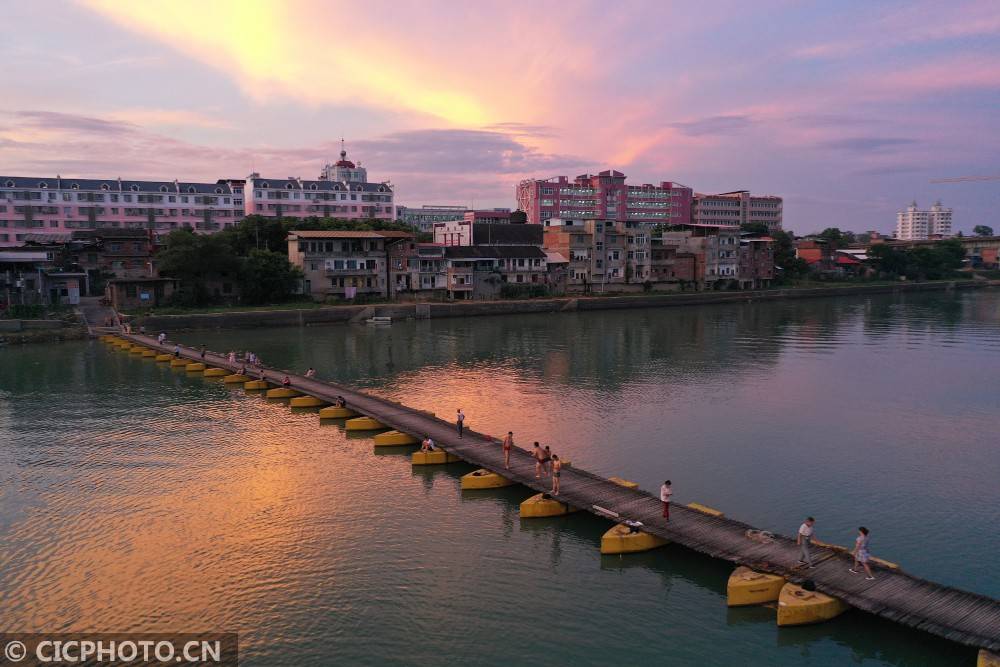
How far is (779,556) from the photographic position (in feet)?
67.3

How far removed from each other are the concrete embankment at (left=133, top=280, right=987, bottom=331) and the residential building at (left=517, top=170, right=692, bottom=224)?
166 feet

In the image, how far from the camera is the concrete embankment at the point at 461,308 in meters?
80.6

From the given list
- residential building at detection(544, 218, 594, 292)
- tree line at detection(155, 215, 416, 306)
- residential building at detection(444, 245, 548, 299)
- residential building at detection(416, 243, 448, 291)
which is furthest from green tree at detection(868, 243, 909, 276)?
tree line at detection(155, 215, 416, 306)

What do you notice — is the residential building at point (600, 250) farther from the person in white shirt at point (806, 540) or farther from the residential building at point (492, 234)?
the person in white shirt at point (806, 540)

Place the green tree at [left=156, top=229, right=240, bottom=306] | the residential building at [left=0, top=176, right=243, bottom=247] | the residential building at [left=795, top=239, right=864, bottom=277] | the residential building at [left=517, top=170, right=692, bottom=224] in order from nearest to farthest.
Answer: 1. the green tree at [left=156, top=229, right=240, bottom=306]
2. the residential building at [left=0, top=176, right=243, bottom=247]
3. the residential building at [left=795, top=239, right=864, bottom=277]
4. the residential building at [left=517, top=170, right=692, bottom=224]

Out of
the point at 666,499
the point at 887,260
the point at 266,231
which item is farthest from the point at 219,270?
the point at 887,260

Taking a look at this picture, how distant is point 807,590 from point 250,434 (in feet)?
95.6

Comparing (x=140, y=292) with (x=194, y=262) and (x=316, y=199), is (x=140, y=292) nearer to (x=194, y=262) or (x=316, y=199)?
(x=194, y=262)

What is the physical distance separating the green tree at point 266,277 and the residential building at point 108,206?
132 feet

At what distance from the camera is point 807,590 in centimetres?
1880

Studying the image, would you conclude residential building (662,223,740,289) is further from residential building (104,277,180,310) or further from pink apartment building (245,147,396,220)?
residential building (104,277,180,310)

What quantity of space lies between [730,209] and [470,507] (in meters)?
184

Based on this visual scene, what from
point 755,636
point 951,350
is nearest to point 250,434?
point 755,636

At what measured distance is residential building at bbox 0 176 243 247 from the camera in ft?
360
